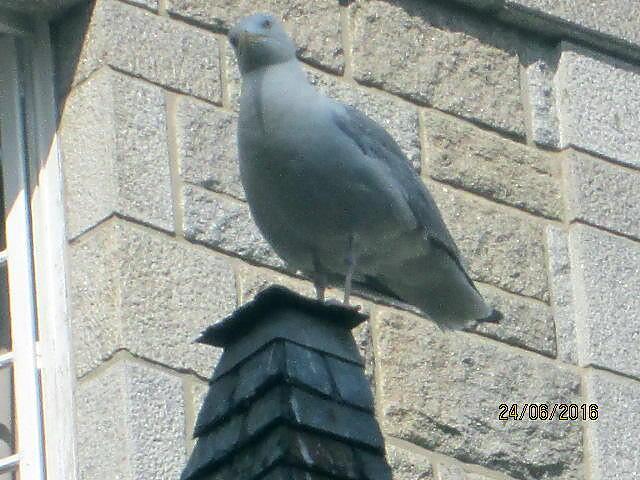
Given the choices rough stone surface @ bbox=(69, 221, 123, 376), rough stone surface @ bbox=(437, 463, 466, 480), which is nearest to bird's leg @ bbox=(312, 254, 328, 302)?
rough stone surface @ bbox=(69, 221, 123, 376)

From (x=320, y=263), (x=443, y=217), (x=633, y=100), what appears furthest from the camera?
(x=633, y=100)

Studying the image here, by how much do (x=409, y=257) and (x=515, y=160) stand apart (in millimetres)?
1141

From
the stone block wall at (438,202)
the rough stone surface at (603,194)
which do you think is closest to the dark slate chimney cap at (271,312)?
the stone block wall at (438,202)

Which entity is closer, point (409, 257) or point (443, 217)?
point (409, 257)

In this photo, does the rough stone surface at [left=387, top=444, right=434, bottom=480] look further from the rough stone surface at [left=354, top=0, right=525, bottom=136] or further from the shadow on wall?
the shadow on wall

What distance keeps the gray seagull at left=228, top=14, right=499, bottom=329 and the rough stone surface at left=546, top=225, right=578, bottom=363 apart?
887 mm

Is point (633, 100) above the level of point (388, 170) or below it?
above

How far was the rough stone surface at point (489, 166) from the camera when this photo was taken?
23.0 feet

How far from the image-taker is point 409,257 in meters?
6.11

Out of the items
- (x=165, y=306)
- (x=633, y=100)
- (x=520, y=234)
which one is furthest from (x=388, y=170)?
(x=633, y=100)

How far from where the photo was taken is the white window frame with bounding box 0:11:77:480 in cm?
616

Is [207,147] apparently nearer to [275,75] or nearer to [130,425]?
[275,75]

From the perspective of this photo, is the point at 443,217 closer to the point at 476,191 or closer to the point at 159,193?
the point at 476,191
